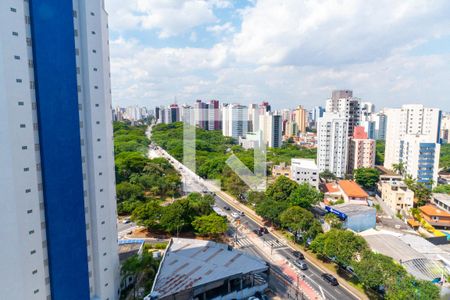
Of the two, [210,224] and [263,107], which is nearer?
[210,224]

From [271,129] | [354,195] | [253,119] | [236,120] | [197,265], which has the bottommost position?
[197,265]

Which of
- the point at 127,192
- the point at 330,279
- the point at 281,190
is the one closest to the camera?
the point at 330,279

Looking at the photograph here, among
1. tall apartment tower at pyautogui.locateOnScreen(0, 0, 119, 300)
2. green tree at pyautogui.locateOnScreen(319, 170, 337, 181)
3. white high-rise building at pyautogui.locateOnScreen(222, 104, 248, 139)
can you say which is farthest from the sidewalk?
white high-rise building at pyautogui.locateOnScreen(222, 104, 248, 139)

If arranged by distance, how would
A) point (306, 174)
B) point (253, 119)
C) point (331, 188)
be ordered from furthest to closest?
point (253, 119) < point (331, 188) < point (306, 174)

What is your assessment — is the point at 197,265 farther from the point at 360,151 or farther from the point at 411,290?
the point at 360,151

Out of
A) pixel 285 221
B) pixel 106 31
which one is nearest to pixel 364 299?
pixel 285 221

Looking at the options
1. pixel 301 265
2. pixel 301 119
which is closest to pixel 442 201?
pixel 301 265

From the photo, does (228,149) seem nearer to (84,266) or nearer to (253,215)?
(253,215)

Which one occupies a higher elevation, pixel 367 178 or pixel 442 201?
pixel 367 178
